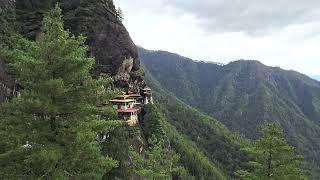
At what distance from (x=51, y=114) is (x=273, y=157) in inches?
627

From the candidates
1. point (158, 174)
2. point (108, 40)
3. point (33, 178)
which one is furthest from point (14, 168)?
point (108, 40)

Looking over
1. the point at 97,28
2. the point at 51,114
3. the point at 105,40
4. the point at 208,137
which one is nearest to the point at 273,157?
the point at 51,114

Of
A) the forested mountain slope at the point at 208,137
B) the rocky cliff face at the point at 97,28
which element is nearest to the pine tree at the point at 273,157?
the rocky cliff face at the point at 97,28

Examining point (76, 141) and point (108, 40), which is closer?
point (76, 141)

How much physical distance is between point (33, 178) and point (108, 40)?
166 feet

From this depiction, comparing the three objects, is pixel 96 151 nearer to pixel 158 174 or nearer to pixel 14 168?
pixel 14 168

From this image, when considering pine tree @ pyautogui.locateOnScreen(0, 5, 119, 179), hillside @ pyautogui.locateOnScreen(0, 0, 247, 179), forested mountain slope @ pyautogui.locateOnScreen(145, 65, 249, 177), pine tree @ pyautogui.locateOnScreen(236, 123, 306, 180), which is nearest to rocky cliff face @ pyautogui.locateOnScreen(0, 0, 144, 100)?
hillside @ pyautogui.locateOnScreen(0, 0, 247, 179)

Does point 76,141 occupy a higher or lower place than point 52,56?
lower

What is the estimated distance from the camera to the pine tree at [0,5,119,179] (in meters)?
18.5

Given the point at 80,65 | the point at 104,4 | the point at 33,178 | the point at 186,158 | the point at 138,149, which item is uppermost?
the point at 104,4

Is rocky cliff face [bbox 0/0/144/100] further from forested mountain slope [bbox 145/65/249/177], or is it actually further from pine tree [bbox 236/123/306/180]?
forested mountain slope [bbox 145/65/249/177]

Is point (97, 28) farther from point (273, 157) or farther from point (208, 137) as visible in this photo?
point (208, 137)

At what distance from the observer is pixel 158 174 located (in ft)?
103

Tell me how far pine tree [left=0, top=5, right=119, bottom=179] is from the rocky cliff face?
44.4 metres
